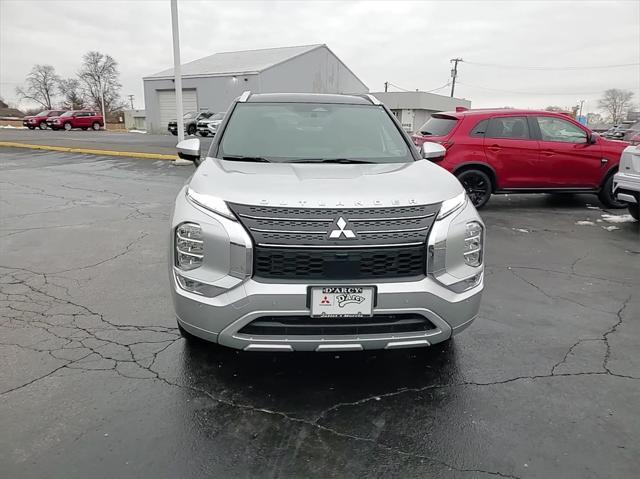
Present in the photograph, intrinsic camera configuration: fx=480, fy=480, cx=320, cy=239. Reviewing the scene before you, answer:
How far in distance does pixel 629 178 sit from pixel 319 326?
6355 millimetres

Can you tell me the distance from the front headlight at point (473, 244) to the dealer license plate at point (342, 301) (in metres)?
0.68

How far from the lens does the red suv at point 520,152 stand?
8164 mm

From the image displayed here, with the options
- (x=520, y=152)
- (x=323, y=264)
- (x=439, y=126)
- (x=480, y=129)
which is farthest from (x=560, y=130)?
(x=323, y=264)

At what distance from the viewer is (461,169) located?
26.9 ft

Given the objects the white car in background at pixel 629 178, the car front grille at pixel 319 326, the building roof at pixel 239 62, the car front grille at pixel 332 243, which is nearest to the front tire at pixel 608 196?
the white car in background at pixel 629 178

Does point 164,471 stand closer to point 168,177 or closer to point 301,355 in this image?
point 301,355

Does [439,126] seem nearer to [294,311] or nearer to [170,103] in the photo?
[294,311]

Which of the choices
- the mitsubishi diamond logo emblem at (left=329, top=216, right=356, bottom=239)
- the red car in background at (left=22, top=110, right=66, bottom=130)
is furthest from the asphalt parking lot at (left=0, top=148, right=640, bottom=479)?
the red car in background at (left=22, top=110, right=66, bottom=130)

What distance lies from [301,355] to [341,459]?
104cm

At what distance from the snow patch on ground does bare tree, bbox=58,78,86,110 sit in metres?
80.2

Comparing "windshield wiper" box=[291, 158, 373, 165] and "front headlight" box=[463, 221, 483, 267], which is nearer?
"front headlight" box=[463, 221, 483, 267]

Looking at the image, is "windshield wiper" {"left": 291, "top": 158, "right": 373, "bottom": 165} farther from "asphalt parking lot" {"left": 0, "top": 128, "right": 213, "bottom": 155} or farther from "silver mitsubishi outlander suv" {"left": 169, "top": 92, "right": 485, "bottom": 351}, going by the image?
"asphalt parking lot" {"left": 0, "top": 128, "right": 213, "bottom": 155}

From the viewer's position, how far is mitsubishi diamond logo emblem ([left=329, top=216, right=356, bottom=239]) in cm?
257

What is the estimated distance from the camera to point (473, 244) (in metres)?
2.89
